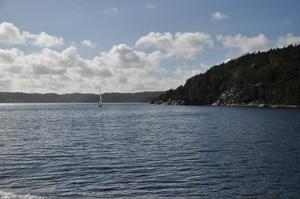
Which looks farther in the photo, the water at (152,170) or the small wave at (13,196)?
the water at (152,170)

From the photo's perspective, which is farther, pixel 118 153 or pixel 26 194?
pixel 118 153

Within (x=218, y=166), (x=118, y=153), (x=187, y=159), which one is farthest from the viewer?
(x=118, y=153)

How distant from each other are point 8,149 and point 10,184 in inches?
995

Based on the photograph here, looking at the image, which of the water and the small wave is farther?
the water

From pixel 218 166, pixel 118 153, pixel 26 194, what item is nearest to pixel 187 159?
pixel 218 166

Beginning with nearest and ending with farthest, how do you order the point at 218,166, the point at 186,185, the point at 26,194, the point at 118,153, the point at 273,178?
the point at 26,194 < the point at 186,185 < the point at 273,178 < the point at 218,166 < the point at 118,153

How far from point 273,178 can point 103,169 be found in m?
17.0

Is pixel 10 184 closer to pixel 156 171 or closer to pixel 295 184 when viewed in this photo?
pixel 156 171

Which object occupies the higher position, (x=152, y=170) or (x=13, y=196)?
(x=13, y=196)

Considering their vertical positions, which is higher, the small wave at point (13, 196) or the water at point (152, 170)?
the small wave at point (13, 196)

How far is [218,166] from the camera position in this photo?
1645 inches

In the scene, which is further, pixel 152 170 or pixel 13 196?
pixel 152 170

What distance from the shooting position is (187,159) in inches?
1832

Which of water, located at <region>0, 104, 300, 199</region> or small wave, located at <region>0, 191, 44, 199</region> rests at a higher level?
small wave, located at <region>0, 191, 44, 199</region>
